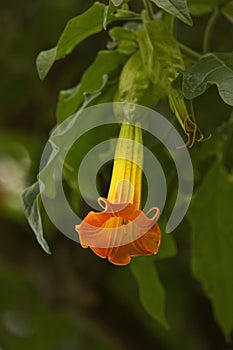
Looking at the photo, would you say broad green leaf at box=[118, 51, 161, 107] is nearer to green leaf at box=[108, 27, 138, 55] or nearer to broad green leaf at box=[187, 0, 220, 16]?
green leaf at box=[108, 27, 138, 55]

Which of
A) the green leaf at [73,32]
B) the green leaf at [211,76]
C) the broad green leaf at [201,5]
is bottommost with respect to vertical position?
the broad green leaf at [201,5]

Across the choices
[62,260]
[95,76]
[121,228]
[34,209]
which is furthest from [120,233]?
A: [62,260]

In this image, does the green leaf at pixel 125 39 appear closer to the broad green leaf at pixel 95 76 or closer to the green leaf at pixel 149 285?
the broad green leaf at pixel 95 76

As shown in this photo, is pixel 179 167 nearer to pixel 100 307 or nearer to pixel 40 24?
pixel 100 307

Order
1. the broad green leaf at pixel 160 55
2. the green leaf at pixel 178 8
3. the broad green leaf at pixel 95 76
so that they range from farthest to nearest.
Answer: the broad green leaf at pixel 95 76 < the broad green leaf at pixel 160 55 < the green leaf at pixel 178 8

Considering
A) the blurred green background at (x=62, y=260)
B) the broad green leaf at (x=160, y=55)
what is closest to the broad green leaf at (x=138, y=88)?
the broad green leaf at (x=160, y=55)

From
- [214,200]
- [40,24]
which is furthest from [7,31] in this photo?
Answer: [214,200]
